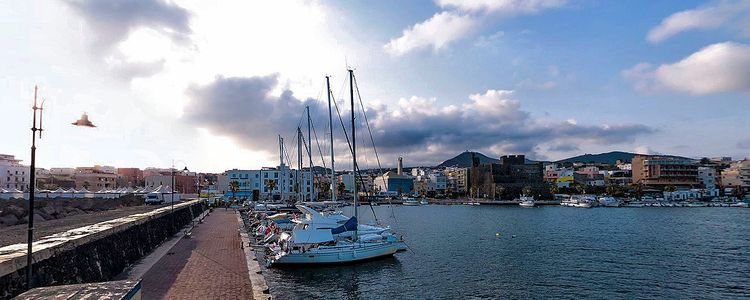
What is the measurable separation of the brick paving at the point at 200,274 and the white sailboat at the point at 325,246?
334cm

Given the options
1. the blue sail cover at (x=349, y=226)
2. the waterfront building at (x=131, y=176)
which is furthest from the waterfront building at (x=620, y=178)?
the blue sail cover at (x=349, y=226)

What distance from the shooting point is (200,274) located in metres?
18.6

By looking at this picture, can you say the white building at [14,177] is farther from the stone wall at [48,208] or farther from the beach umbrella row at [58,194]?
the stone wall at [48,208]

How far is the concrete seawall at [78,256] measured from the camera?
37.0 feet

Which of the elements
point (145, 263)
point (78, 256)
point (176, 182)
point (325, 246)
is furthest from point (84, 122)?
point (176, 182)

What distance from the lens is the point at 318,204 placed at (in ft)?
130

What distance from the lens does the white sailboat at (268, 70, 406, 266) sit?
3023 centimetres

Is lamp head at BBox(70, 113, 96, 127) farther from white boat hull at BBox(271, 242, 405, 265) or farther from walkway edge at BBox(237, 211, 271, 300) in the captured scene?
white boat hull at BBox(271, 242, 405, 265)

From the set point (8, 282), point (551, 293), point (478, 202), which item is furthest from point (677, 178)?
point (8, 282)

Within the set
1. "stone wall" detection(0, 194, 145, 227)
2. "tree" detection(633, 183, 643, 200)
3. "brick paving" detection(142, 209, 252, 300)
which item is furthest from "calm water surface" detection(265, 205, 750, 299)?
"tree" detection(633, 183, 643, 200)

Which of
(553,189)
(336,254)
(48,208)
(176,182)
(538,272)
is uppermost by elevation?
(176,182)

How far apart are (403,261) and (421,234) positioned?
2001cm

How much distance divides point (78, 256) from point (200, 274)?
4488 millimetres

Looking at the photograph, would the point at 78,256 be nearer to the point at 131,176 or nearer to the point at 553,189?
the point at 131,176
